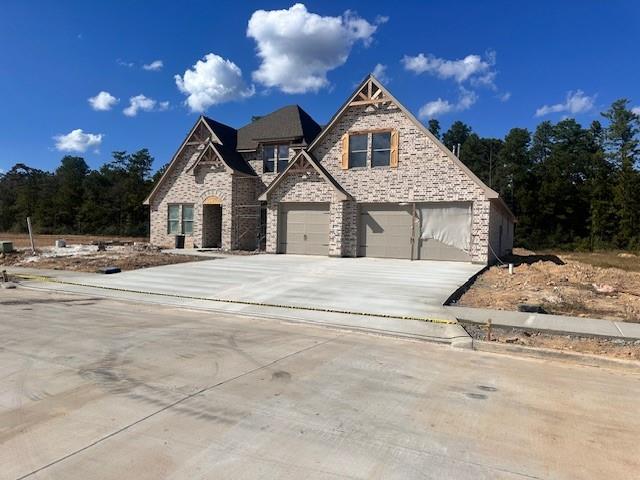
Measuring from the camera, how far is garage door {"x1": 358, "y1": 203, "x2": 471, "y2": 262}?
68.9ft

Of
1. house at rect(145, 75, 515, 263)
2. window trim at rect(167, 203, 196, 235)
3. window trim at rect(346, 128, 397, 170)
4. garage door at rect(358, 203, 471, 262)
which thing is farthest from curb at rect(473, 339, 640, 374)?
window trim at rect(167, 203, 196, 235)

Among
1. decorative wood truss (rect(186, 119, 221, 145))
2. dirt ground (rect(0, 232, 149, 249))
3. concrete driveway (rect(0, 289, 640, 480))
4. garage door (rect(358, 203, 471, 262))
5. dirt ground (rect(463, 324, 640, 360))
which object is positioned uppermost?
decorative wood truss (rect(186, 119, 221, 145))

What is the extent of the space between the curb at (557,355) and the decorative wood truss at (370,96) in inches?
652

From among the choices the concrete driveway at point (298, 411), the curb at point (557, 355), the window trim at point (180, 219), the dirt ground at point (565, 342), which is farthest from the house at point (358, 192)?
the concrete driveway at point (298, 411)

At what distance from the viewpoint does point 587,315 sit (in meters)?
9.77

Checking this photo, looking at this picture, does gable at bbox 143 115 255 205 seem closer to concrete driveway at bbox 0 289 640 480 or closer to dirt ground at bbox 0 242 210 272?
dirt ground at bbox 0 242 210 272

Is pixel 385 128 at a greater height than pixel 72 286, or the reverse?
pixel 385 128

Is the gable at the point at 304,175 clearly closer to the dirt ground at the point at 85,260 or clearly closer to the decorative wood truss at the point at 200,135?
the dirt ground at the point at 85,260

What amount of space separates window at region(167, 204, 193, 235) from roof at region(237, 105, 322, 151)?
4.99 metres

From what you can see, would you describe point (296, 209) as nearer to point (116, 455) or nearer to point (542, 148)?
point (116, 455)

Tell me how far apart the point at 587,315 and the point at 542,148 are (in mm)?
71088

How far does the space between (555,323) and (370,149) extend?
49.5ft

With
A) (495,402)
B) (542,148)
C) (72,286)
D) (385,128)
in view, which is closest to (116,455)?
(495,402)

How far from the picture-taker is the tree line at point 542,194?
50562mm
